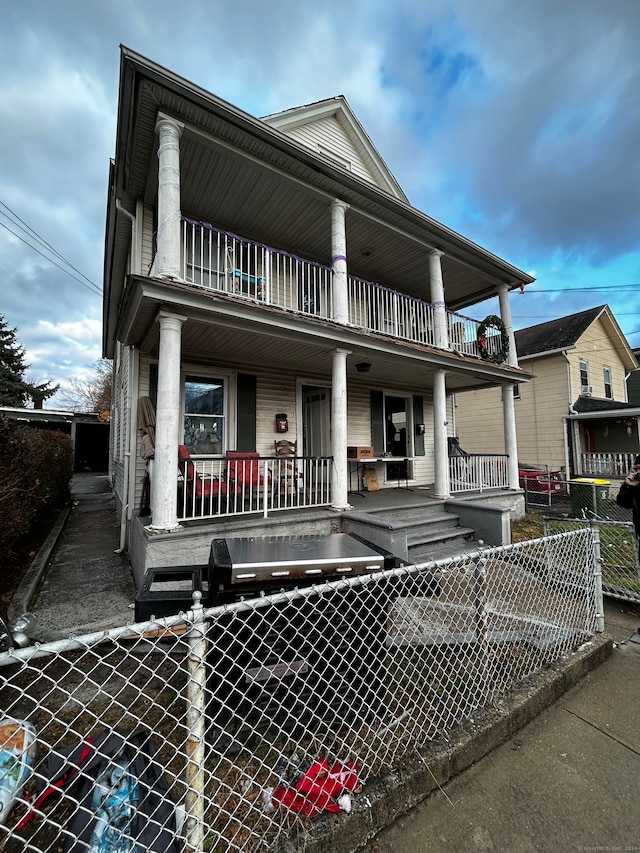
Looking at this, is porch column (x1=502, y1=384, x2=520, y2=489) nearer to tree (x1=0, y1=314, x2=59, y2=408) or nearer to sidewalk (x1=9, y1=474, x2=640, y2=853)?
sidewalk (x1=9, y1=474, x2=640, y2=853)

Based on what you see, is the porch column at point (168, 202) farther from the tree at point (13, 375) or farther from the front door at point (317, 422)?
the tree at point (13, 375)

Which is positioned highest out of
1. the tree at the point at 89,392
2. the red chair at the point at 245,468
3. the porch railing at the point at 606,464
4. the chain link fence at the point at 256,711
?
the tree at the point at 89,392

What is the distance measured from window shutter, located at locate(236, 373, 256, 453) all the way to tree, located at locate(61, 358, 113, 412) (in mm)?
31069

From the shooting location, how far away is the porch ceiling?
4785mm

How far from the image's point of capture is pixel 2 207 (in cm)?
1062

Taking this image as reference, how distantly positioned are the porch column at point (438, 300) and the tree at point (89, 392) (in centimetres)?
3288

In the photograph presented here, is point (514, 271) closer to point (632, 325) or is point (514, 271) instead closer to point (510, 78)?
point (510, 78)

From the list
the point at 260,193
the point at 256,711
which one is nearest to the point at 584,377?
the point at 260,193

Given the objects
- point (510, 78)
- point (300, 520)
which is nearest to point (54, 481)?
point (300, 520)

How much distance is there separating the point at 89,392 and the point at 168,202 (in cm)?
3714

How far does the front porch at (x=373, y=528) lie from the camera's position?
4.45 metres

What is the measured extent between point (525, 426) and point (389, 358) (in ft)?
Result: 39.3

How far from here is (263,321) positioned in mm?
5375

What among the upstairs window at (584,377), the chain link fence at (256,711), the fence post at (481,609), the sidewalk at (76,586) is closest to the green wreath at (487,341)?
the chain link fence at (256,711)
